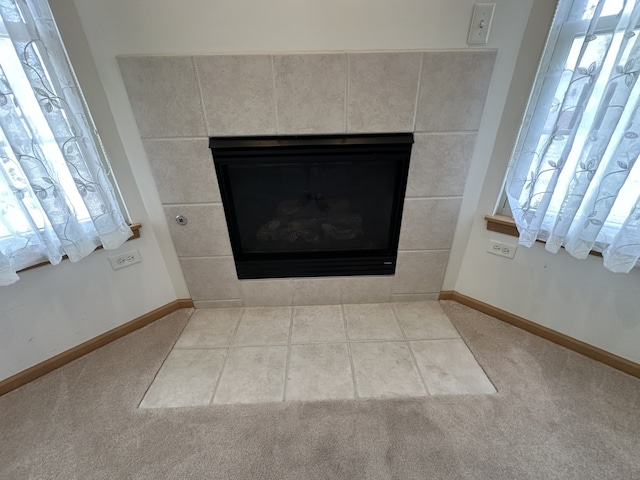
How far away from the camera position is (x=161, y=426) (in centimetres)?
114

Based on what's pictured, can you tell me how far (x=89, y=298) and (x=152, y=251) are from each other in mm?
376

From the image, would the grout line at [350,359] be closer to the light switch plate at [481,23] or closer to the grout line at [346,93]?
the grout line at [346,93]

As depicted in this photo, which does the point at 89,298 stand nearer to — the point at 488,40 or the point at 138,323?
the point at 138,323

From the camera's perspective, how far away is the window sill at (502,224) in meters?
1.43

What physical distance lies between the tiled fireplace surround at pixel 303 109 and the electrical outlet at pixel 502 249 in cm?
25

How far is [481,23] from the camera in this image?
1146 millimetres

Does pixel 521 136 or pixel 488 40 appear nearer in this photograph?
pixel 488 40

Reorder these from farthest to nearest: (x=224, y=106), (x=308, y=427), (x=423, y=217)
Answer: (x=423, y=217) < (x=224, y=106) < (x=308, y=427)

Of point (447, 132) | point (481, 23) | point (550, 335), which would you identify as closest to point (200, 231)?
point (447, 132)

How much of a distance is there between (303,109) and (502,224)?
47.7 inches

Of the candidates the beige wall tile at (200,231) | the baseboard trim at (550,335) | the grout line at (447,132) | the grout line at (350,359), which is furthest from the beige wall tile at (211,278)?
the baseboard trim at (550,335)

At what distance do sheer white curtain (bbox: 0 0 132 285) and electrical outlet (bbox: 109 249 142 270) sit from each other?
21 centimetres

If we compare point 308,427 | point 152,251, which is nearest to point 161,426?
point 308,427

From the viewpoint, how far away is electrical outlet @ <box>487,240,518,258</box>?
4.90 ft
